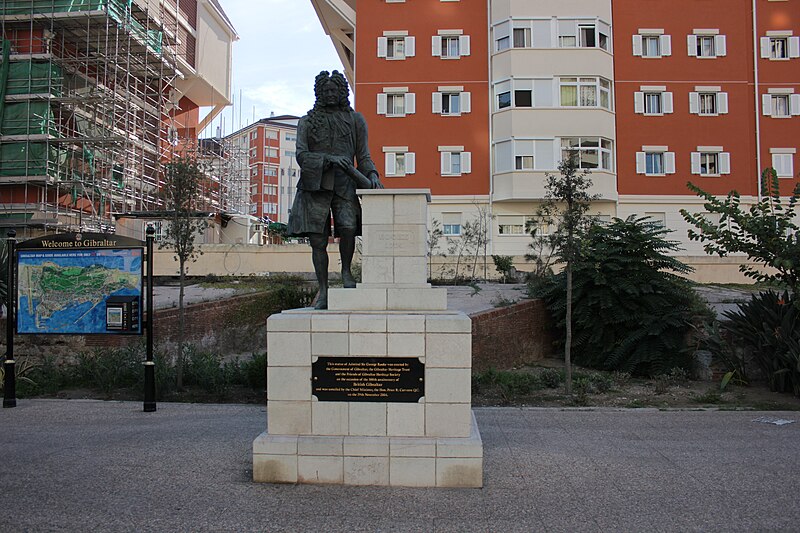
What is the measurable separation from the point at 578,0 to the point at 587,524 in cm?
3240

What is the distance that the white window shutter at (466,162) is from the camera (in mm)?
33156

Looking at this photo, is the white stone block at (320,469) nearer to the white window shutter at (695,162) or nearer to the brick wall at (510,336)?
the brick wall at (510,336)

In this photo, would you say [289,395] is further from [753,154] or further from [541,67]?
[753,154]

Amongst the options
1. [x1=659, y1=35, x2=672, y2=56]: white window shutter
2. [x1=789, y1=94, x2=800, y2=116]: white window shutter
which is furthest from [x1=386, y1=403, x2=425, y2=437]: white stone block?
[x1=789, y1=94, x2=800, y2=116]: white window shutter

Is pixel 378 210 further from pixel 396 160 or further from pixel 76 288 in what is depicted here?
pixel 396 160

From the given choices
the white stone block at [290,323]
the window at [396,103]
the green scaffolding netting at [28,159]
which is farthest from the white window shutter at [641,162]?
the white stone block at [290,323]

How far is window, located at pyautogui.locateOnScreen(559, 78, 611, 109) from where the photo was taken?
3192 centimetres

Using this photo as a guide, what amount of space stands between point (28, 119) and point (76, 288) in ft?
83.4

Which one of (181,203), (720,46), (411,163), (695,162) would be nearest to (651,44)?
(720,46)

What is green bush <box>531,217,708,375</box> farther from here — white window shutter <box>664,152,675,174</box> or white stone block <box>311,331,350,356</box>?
white window shutter <box>664,152,675,174</box>

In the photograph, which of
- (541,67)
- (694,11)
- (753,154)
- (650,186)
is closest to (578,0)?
(541,67)

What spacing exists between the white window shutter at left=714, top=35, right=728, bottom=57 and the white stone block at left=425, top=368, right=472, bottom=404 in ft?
112

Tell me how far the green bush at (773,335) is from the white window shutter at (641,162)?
22546 millimetres

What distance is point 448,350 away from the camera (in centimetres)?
563
